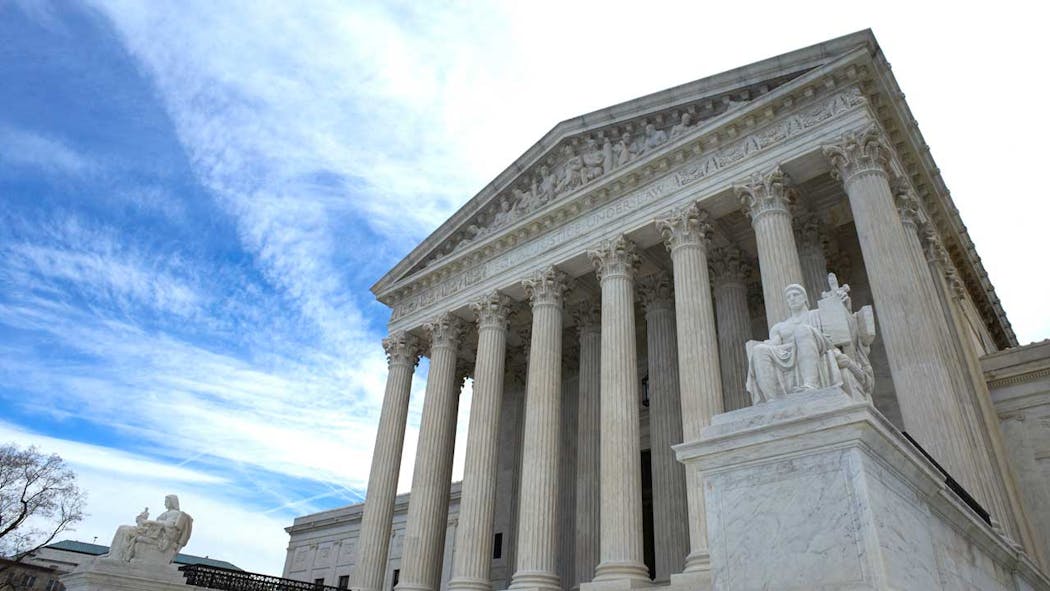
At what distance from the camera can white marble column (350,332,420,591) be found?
83.8 ft

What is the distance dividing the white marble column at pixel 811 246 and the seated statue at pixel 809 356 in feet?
42.7

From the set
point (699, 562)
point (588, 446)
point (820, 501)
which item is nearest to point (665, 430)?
point (588, 446)

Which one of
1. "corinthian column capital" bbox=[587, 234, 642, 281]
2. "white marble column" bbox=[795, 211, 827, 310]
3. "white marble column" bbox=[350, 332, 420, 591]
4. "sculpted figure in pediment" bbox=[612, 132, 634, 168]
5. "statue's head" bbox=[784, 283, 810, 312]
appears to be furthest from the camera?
"white marble column" bbox=[350, 332, 420, 591]

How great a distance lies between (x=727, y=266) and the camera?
24.5m

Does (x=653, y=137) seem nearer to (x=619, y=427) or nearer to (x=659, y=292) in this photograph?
(x=659, y=292)

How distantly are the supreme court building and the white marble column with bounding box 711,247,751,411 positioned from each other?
80mm

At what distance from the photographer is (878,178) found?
18.5 m

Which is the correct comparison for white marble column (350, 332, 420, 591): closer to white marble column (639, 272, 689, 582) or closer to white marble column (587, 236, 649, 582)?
white marble column (587, 236, 649, 582)

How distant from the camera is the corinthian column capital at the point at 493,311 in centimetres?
2695

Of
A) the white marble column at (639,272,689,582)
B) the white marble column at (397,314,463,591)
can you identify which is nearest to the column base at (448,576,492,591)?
the white marble column at (397,314,463,591)

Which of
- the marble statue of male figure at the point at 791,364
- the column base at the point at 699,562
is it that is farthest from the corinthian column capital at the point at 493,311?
the marble statue of male figure at the point at 791,364

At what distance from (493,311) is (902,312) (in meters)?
14.5

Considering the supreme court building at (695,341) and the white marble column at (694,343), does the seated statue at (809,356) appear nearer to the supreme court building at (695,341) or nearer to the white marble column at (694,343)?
the supreme court building at (695,341)

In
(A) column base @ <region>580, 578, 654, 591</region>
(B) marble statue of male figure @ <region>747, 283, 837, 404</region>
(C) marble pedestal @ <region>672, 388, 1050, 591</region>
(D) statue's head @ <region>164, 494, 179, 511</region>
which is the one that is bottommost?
(C) marble pedestal @ <region>672, 388, 1050, 591</region>
